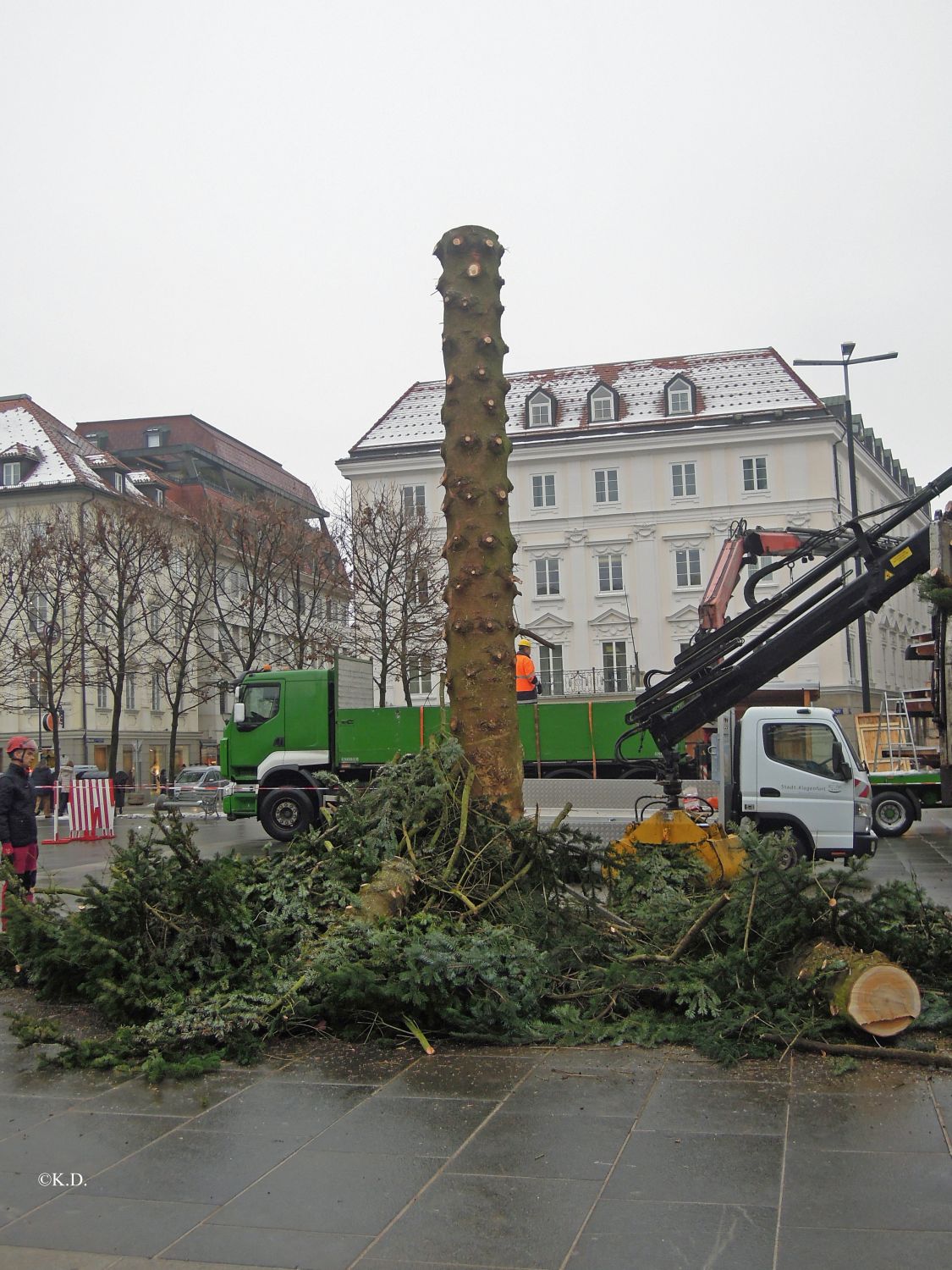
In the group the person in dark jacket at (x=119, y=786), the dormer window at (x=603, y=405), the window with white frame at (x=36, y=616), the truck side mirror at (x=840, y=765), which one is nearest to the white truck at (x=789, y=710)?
the truck side mirror at (x=840, y=765)

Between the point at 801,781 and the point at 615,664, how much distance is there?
1689 inches

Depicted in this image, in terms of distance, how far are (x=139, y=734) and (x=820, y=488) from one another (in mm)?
36406

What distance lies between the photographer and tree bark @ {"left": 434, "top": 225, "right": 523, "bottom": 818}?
914cm

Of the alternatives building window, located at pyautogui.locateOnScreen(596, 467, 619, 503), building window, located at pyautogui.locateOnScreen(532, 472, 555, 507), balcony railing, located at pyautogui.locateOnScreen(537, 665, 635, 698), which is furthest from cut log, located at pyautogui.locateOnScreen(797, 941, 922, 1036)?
building window, located at pyautogui.locateOnScreen(532, 472, 555, 507)

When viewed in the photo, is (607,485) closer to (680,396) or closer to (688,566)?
(688,566)

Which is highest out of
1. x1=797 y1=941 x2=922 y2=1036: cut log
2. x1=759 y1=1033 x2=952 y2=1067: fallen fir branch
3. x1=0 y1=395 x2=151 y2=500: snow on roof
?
x1=0 y1=395 x2=151 y2=500: snow on roof

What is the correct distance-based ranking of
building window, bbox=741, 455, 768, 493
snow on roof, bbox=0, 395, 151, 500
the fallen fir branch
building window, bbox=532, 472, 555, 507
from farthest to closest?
building window, bbox=532, 472, 555, 507
snow on roof, bbox=0, 395, 151, 500
building window, bbox=741, 455, 768, 493
the fallen fir branch

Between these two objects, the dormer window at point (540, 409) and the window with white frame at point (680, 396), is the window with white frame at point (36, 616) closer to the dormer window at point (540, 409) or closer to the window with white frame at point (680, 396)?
the dormer window at point (540, 409)

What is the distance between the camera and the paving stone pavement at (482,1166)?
3.89m

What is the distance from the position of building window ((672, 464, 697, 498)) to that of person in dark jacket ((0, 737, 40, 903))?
5025 cm

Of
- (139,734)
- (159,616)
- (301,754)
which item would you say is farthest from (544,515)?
(301,754)

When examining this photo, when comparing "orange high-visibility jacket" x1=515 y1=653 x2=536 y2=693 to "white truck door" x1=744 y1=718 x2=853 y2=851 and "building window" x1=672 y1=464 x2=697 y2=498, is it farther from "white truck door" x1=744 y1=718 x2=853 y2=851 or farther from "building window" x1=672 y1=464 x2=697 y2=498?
"building window" x1=672 y1=464 x2=697 y2=498

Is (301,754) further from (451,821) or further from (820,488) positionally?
(820,488)

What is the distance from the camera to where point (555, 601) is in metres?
60.2
